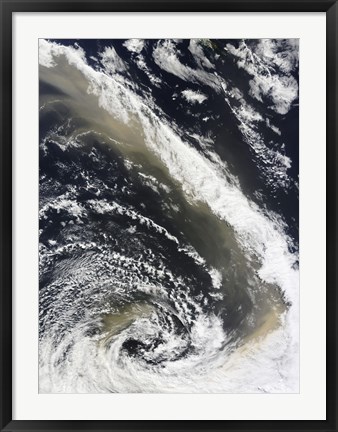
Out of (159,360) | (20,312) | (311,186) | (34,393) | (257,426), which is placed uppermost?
(311,186)

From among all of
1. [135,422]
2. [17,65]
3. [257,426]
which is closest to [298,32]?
[17,65]

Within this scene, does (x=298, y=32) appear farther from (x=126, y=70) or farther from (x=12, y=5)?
(x=12, y=5)

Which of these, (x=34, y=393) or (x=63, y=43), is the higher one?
(x=63, y=43)
